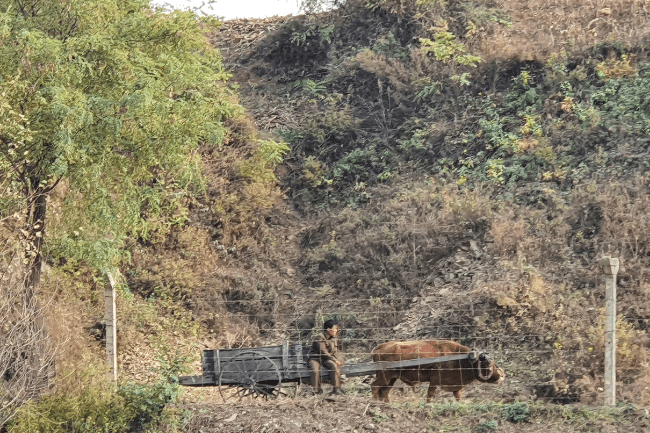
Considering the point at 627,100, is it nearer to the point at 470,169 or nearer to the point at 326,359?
the point at 470,169

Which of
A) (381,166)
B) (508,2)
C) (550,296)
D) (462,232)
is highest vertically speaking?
(508,2)

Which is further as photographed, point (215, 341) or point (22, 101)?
point (215, 341)

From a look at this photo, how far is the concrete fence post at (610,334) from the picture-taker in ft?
37.4

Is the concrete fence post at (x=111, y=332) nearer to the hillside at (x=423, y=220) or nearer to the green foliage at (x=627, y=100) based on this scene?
the hillside at (x=423, y=220)

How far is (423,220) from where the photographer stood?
18.5 meters

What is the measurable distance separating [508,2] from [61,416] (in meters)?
17.1

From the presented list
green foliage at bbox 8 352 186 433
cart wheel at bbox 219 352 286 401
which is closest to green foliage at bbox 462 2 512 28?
cart wheel at bbox 219 352 286 401

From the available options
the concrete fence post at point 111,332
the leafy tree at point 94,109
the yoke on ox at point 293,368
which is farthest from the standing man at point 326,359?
the leafy tree at point 94,109

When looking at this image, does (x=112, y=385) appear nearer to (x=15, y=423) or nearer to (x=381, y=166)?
(x=15, y=423)

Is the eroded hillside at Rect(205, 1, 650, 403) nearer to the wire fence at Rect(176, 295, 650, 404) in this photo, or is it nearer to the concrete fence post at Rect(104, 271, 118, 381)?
the wire fence at Rect(176, 295, 650, 404)

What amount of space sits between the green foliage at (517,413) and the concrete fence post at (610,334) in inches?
41.4

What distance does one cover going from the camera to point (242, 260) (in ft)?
63.4

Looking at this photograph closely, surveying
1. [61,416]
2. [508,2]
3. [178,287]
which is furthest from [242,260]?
[508,2]

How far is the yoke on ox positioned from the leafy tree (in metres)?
2.23
